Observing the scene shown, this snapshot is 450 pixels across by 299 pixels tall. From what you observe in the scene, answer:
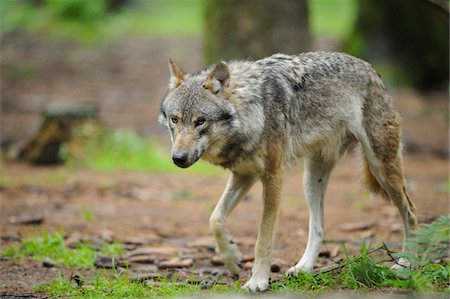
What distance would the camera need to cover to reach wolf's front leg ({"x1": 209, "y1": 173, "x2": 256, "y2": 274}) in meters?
5.89

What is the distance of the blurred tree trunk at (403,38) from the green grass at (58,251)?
1070 cm

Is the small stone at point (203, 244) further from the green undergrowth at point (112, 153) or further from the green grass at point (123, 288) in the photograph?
the green undergrowth at point (112, 153)

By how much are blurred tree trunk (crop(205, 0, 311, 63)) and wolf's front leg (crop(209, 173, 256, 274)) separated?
5787 mm

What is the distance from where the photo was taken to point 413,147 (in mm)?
12961

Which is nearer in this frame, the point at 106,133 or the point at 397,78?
the point at 106,133

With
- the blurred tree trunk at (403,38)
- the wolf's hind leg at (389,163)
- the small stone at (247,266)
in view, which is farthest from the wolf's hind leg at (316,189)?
the blurred tree trunk at (403,38)

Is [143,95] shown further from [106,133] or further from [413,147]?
[413,147]

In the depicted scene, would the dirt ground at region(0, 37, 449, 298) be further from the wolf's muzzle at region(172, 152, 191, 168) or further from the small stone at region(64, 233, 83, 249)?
the wolf's muzzle at region(172, 152, 191, 168)

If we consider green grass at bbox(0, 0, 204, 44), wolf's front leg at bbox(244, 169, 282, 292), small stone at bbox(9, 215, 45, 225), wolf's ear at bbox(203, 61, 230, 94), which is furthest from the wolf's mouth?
green grass at bbox(0, 0, 204, 44)

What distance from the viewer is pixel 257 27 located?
11633 mm

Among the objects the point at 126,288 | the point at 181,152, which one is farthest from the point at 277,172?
the point at 126,288

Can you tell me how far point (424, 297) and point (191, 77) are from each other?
2808mm

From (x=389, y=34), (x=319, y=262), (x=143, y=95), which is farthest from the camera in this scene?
(x=143, y=95)

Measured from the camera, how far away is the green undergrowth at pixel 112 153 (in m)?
12.0
